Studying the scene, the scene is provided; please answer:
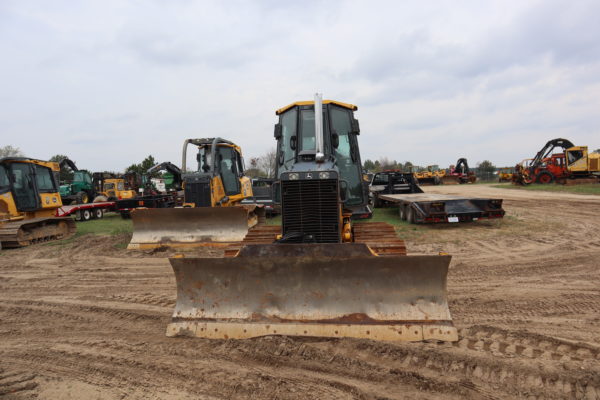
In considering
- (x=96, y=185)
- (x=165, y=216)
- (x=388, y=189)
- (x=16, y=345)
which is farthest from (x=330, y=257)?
(x=96, y=185)

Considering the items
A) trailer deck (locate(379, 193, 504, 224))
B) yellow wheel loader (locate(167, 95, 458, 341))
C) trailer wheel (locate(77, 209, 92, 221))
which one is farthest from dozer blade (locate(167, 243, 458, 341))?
trailer wheel (locate(77, 209, 92, 221))

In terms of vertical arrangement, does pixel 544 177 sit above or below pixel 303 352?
above

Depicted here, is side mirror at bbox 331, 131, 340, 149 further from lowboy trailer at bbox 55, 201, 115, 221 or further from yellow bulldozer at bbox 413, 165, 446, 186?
yellow bulldozer at bbox 413, 165, 446, 186

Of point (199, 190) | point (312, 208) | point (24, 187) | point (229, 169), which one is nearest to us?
point (312, 208)

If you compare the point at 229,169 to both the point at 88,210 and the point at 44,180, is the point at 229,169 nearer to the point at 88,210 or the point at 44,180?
the point at 44,180

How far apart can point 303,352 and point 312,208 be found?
1848mm

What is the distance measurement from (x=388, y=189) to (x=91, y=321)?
1421 cm

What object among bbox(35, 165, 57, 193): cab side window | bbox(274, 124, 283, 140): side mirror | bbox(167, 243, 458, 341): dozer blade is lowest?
bbox(167, 243, 458, 341): dozer blade

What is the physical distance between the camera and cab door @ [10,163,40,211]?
10852 mm

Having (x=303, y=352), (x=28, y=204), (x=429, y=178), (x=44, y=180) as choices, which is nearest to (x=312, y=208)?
(x=303, y=352)

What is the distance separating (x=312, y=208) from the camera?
466cm

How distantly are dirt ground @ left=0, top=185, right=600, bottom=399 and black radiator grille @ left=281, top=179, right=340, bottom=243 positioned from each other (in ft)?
4.93

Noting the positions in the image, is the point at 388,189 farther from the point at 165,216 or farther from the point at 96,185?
the point at 96,185

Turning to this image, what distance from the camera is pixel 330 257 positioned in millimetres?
3730
